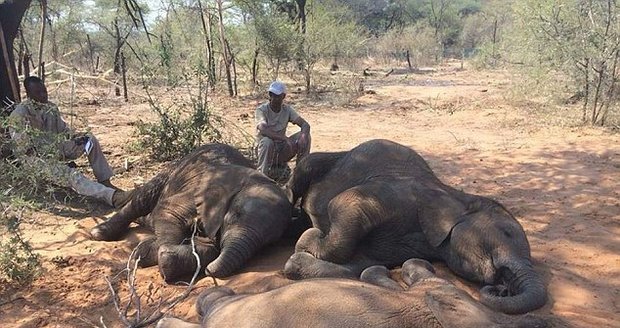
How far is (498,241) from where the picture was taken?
3.94m

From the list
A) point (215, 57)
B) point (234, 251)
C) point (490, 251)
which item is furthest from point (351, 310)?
point (215, 57)

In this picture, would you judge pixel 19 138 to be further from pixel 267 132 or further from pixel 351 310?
pixel 351 310

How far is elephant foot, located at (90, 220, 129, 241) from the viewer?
5.47 m

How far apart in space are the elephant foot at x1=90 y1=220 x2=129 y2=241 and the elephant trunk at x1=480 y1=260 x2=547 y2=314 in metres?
3.45

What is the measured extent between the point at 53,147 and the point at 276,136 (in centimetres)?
258

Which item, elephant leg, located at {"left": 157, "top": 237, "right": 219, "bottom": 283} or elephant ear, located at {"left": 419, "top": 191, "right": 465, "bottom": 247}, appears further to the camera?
elephant leg, located at {"left": 157, "top": 237, "right": 219, "bottom": 283}

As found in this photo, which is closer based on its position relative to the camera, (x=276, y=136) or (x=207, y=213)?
(x=207, y=213)

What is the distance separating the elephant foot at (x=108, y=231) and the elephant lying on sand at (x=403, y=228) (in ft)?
6.03

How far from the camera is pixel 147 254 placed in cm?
486

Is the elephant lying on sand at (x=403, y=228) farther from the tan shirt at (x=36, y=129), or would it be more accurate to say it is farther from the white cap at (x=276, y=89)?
the tan shirt at (x=36, y=129)

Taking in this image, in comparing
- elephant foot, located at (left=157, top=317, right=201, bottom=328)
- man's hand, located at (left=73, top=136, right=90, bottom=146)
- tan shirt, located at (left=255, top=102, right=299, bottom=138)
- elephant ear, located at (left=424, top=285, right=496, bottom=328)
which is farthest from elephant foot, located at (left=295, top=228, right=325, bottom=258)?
man's hand, located at (left=73, top=136, right=90, bottom=146)

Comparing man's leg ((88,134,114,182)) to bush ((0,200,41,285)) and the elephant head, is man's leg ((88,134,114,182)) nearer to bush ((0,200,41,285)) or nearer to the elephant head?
bush ((0,200,41,285))

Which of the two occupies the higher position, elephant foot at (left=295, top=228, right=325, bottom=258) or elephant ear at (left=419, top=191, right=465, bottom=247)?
elephant ear at (left=419, top=191, right=465, bottom=247)

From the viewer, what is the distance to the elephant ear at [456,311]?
2.62 m
